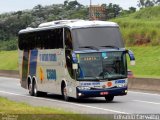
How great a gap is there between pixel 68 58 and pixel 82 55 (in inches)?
39.9

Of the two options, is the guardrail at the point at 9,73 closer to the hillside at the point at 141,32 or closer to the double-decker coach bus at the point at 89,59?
the hillside at the point at 141,32

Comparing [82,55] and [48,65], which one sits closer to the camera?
[82,55]

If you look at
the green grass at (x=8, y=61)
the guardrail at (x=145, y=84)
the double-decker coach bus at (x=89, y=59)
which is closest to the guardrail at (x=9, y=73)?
the green grass at (x=8, y=61)

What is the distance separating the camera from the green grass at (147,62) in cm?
4420

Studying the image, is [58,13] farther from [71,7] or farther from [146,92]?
[146,92]

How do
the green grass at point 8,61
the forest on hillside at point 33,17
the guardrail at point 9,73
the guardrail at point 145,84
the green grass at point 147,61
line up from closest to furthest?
the guardrail at point 145,84 < the green grass at point 147,61 < the guardrail at point 9,73 < the green grass at point 8,61 < the forest on hillside at point 33,17

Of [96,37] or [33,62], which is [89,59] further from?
[33,62]

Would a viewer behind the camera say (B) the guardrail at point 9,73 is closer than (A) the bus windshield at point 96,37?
No

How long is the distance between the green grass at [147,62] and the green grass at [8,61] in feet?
60.3

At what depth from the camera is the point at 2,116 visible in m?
14.1

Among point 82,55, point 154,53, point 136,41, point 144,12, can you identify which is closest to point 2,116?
Answer: point 82,55

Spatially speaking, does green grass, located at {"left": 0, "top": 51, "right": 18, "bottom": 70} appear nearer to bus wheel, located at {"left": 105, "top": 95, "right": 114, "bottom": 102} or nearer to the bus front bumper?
bus wheel, located at {"left": 105, "top": 95, "right": 114, "bottom": 102}

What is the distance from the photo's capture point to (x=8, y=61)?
7456 centimetres

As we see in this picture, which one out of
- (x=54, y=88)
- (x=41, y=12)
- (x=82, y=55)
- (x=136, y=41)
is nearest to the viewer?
(x=82, y=55)
